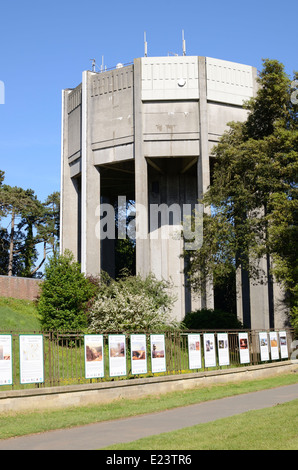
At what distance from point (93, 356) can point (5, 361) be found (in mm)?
2881

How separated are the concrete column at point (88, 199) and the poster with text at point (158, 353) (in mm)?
21969

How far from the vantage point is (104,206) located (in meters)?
52.3

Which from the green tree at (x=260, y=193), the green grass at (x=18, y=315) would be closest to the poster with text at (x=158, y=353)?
the green tree at (x=260, y=193)

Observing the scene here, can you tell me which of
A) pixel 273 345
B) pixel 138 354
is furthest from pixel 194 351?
pixel 273 345

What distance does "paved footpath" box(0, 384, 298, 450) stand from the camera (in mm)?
9126

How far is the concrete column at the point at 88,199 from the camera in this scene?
39375mm

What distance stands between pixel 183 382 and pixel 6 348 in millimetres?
7222

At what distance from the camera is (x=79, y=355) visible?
16.5m

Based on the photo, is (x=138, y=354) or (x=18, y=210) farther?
(x=18, y=210)

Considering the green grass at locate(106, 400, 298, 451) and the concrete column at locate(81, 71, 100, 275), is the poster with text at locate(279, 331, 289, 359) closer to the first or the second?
the green grass at locate(106, 400, 298, 451)

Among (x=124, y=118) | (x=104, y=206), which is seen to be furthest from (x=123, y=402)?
(x=104, y=206)

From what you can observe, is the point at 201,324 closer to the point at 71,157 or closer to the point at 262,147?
the point at 262,147

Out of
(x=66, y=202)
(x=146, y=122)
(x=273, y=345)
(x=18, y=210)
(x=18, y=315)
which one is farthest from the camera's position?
(x=18, y=210)

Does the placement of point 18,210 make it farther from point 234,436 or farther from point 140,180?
point 234,436
